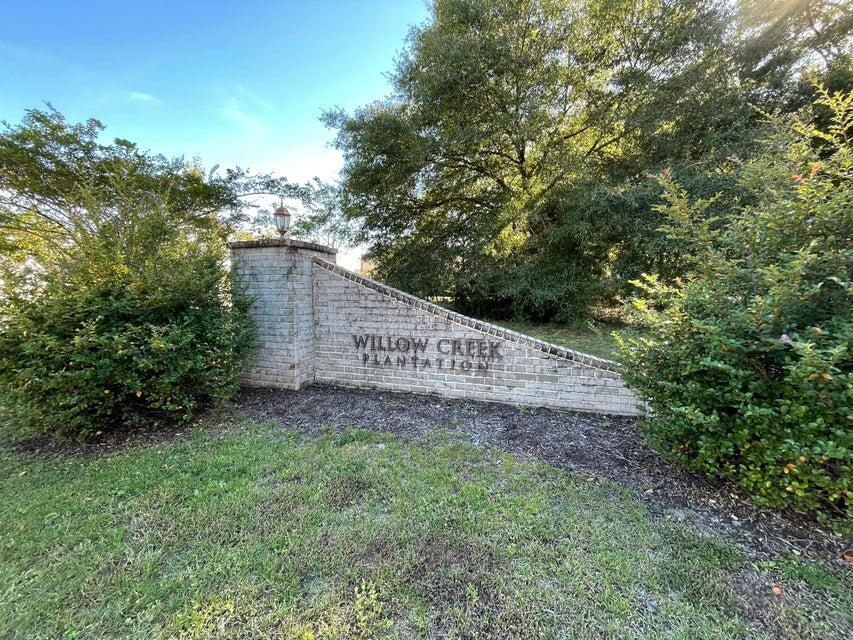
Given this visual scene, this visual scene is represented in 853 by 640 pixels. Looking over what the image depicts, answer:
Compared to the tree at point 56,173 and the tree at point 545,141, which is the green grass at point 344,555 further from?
the tree at point 545,141

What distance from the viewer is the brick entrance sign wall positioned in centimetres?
436

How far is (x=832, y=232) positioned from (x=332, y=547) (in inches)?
148

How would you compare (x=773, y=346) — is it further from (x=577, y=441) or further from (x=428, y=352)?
(x=428, y=352)

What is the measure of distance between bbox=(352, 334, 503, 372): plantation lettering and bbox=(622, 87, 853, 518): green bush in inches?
79.3

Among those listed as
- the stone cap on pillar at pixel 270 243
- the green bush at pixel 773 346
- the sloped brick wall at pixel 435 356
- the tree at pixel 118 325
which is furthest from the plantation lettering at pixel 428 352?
the green bush at pixel 773 346

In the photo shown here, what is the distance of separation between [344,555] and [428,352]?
3.02 meters

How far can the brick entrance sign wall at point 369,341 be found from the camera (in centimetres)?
436

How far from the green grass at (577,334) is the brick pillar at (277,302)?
5054 millimetres

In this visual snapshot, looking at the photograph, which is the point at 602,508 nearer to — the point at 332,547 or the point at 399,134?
the point at 332,547

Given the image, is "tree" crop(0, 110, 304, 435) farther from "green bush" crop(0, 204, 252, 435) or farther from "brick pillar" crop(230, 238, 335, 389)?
"brick pillar" crop(230, 238, 335, 389)

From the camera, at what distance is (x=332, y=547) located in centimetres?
195

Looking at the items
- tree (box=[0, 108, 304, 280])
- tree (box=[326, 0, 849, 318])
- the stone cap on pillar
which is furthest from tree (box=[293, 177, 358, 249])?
the stone cap on pillar

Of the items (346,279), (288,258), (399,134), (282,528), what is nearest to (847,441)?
(282,528)

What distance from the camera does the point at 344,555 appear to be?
190 centimetres
